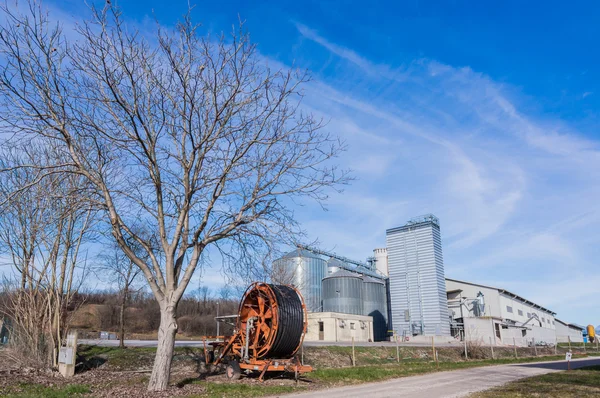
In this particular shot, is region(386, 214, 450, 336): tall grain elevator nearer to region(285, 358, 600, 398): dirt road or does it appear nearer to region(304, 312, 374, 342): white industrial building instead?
region(304, 312, 374, 342): white industrial building

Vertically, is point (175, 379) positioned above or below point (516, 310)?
below

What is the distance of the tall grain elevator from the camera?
4991 cm

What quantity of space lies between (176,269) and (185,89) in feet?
15.5

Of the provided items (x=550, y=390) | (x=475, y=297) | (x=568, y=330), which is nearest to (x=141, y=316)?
(x=475, y=297)

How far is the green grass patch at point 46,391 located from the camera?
969 centimetres

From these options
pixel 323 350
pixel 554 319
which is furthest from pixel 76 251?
pixel 554 319

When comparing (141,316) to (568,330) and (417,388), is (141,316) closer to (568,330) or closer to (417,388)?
(417,388)

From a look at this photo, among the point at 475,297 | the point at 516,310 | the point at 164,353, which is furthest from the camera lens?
the point at 516,310

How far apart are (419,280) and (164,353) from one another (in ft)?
147

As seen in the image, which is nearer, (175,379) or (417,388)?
(417,388)

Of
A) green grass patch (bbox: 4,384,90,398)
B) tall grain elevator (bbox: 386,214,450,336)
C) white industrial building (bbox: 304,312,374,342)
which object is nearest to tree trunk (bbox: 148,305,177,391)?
green grass patch (bbox: 4,384,90,398)

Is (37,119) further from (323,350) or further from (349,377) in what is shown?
(323,350)

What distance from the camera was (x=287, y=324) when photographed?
14.7m

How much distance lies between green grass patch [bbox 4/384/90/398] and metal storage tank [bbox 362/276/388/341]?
155ft
